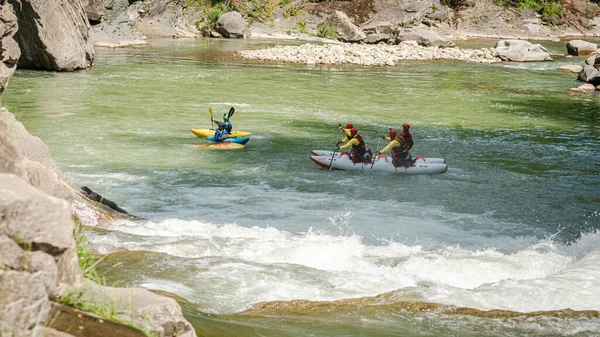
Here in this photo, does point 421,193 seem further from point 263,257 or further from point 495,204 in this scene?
point 263,257

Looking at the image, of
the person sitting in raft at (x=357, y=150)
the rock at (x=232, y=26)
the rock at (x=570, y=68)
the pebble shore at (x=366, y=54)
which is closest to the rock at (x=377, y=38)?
the pebble shore at (x=366, y=54)

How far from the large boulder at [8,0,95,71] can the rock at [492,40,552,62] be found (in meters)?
18.9

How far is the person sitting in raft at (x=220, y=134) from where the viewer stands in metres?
14.3

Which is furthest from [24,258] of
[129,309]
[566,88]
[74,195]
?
[566,88]

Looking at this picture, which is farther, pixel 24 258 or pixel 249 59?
pixel 249 59

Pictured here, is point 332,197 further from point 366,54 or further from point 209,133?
point 366,54

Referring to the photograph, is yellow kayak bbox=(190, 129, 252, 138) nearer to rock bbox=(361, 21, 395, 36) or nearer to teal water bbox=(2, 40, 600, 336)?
teal water bbox=(2, 40, 600, 336)

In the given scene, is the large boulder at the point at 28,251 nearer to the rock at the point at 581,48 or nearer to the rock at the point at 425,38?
the rock at the point at 425,38

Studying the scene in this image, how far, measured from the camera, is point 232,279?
21.1 ft

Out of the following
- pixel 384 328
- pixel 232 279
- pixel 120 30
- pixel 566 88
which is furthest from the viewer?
pixel 120 30

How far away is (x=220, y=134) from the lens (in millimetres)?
14336

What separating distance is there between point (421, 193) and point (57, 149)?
6563mm

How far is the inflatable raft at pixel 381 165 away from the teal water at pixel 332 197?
0.19m

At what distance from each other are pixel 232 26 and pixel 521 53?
15801 mm
